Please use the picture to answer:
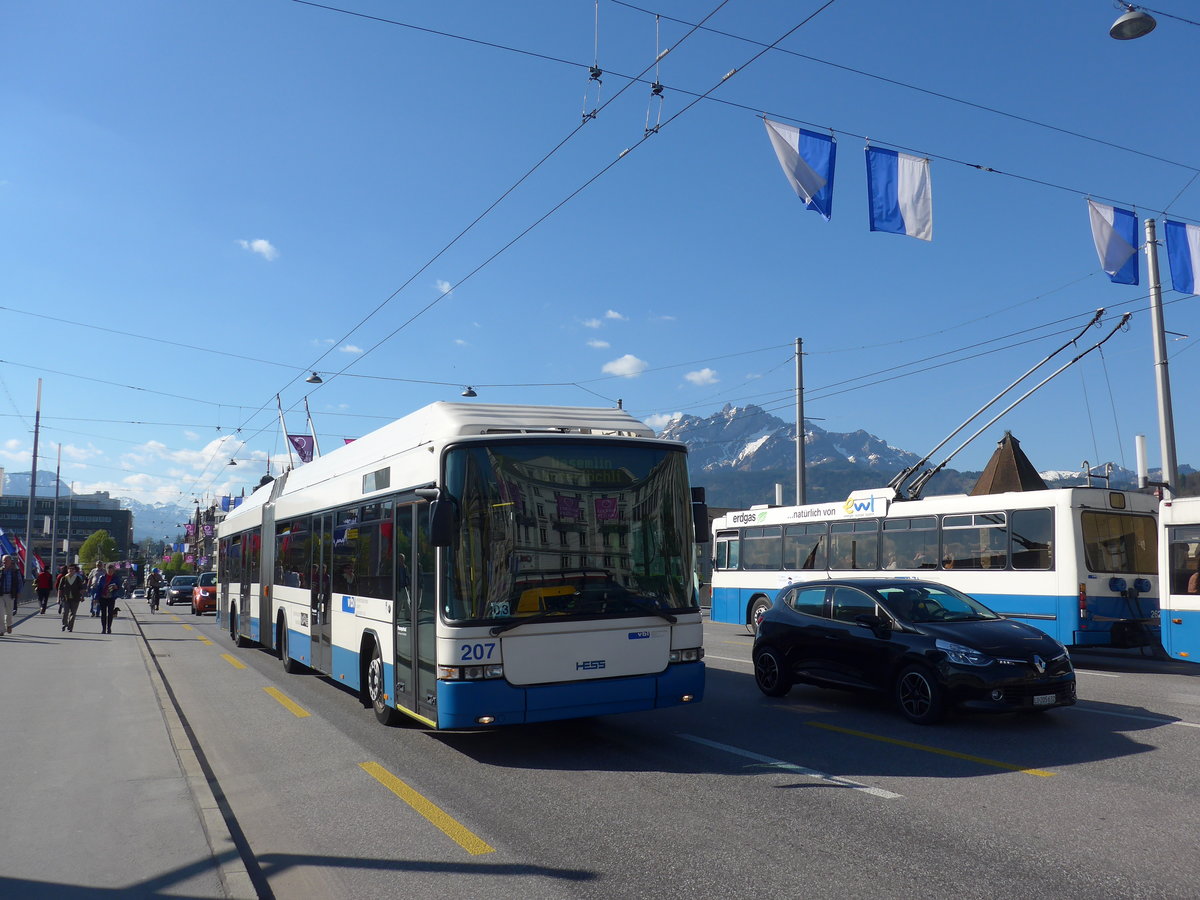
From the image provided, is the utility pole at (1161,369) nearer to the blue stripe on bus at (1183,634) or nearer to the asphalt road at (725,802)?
the blue stripe on bus at (1183,634)

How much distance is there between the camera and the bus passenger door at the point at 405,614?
9.24 metres

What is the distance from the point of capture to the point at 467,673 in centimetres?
823

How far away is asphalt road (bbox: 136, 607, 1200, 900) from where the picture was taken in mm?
5328

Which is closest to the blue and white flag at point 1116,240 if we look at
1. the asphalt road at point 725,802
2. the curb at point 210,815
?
the asphalt road at point 725,802

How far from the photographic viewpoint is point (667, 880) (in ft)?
17.3

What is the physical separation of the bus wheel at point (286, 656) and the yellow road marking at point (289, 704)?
187cm

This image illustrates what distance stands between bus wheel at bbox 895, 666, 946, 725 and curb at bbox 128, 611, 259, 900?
681 cm

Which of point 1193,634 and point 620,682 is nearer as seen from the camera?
point 620,682

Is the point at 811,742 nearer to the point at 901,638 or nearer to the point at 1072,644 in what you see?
the point at 901,638

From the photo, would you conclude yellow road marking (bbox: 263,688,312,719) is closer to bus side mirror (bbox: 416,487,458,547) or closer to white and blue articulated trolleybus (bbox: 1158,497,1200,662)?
bus side mirror (bbox: 416,487,458,547)

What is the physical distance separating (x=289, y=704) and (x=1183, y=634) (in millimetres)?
12580

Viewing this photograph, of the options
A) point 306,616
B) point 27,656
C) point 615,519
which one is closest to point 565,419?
point 615,519

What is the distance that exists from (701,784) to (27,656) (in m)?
15.1

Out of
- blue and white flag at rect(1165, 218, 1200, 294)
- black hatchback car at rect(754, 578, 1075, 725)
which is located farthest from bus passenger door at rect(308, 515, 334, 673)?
blue and white flag at rect(1165, 218, 1200, 294)
